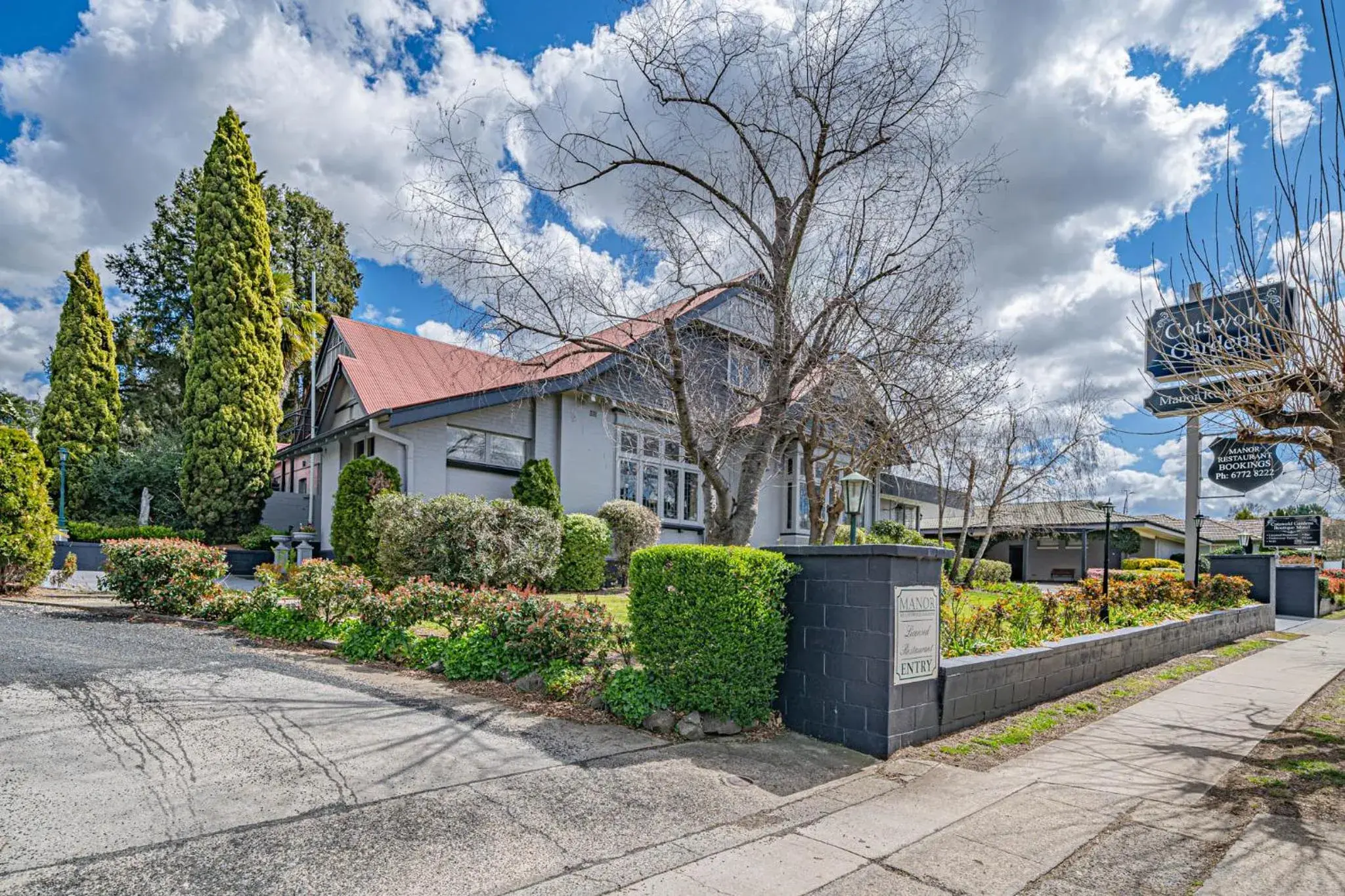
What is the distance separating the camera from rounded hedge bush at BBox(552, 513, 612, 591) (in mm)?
13844

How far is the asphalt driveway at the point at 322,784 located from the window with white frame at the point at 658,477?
1082cm

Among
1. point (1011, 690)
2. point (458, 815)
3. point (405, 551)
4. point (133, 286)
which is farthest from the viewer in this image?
point (133, 286)

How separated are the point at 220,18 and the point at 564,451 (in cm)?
933

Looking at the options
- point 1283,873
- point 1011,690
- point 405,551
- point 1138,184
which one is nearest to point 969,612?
point 1011,690

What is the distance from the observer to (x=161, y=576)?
1042 cm

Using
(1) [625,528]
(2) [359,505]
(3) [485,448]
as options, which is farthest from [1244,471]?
(2) [359,505]

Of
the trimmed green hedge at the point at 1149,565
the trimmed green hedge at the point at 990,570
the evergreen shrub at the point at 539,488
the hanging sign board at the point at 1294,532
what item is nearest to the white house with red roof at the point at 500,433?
the evergreen shrub at the point at 539,488

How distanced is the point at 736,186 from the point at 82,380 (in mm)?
23657

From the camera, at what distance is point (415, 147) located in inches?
294

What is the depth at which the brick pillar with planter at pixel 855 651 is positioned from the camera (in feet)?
17.4

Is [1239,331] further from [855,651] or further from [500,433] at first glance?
[500,433]

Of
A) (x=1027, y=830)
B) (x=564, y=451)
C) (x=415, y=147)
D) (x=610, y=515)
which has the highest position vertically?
(x=415, y=147)

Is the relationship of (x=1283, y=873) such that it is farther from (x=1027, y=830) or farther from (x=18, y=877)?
(x=18, y=877)

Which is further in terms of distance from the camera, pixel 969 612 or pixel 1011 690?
pixel 969 612
